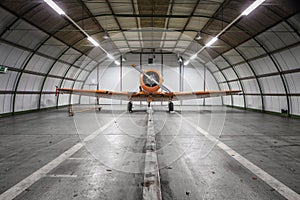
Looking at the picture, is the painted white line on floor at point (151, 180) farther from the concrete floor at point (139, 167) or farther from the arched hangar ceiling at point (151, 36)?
the arched hangar ceiling at point (151, 36)

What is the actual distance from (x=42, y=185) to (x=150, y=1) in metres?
12.1

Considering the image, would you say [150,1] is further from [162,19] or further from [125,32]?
[125,32]

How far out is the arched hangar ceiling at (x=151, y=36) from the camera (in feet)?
31.7

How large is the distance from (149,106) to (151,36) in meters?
9.73

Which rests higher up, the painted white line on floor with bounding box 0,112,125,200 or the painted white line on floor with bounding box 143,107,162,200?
the painted white line on floor with bounding box 143,107,162,200

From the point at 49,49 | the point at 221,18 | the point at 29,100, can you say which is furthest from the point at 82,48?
the point at 221,18

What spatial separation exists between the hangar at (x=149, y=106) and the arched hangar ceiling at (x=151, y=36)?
0.31 ft

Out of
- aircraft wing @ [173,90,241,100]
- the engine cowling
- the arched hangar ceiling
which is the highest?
the arched hangar ceiling

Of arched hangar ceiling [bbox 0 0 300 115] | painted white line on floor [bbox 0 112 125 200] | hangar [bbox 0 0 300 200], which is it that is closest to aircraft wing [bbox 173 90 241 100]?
hangar [bbox 0 0 300 200]

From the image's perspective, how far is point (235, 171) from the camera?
11.7 ft

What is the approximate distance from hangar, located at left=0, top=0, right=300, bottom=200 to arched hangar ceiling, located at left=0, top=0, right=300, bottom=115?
96 mm

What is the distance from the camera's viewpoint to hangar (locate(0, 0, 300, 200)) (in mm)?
3113

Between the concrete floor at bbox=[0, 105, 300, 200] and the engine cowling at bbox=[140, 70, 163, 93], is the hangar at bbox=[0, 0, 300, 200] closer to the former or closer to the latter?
the concrete floor at bbox=[0, 105, 300, 200]

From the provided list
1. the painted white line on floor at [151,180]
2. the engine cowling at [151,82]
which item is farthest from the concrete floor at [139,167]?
the engine cowling at [151,82]
